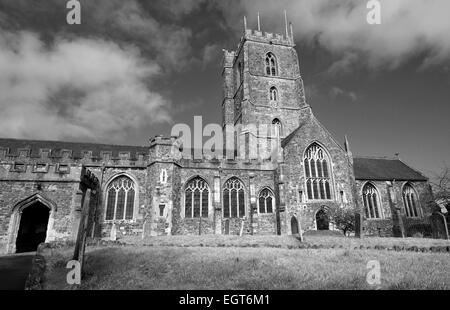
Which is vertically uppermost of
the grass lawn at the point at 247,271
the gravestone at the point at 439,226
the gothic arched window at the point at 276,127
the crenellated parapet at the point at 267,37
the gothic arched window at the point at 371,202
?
the crenellated parapet at the point at 267,37

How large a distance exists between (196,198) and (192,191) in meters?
0.68

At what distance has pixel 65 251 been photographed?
11.2 m

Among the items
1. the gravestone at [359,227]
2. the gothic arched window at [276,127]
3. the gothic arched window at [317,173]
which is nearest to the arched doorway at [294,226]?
the gravestone at [359,227]

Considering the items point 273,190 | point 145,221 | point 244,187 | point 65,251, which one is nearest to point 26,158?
point 145,221

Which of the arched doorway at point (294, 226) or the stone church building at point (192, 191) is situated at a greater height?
the stone church building at point (192, 191)

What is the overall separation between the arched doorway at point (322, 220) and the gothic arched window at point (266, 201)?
4065 millimetres

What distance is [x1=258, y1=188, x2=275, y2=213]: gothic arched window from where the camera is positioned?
23.7 metres

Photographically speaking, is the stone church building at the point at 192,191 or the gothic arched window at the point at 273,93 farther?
the gothic arched window at the point at 273,93

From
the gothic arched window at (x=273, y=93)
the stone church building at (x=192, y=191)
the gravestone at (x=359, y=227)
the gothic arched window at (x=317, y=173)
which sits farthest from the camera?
the gothic arched window at (x=273, y=93)

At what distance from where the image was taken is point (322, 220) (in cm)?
2366

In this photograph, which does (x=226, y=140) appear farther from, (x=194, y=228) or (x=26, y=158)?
(x=26, y=158)

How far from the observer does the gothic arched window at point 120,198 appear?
21.7 m

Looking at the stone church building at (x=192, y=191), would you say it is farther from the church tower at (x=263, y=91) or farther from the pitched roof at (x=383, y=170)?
the church tower at (x=263, y=91)

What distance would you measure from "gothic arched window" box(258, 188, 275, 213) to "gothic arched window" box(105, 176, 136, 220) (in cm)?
1063
